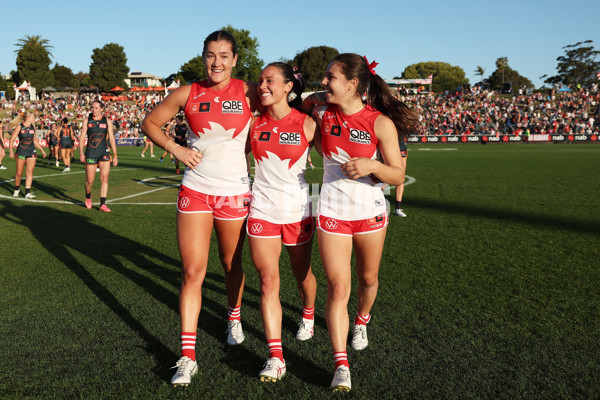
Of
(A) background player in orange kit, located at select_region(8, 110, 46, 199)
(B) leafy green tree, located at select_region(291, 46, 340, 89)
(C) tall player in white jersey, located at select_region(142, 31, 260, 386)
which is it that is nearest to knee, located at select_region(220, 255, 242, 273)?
(C) tall player in white jersey, located at select_region(142, 31, 260, 386)

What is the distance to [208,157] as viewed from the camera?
359 centimetres

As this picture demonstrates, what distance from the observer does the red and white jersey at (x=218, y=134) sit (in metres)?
3.55

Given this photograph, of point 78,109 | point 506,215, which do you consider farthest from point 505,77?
point 506,215

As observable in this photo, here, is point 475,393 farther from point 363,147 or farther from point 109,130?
point 109,130

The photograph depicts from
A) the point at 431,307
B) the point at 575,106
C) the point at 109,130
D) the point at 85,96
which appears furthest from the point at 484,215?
the point at 85,96

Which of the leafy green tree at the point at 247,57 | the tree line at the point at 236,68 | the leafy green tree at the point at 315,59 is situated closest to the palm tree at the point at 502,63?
the tree line at the point at 236,68

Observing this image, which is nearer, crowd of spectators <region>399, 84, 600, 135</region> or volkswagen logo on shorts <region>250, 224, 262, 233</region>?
volkswagen logo on shorts <region>250, 224, 262, 233</region>

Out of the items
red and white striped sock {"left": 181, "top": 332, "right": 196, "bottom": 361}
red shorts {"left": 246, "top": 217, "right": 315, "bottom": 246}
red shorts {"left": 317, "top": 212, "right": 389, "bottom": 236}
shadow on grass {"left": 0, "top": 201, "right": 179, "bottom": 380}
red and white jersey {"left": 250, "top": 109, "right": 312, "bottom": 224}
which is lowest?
shadow on grass {"left": 0, "top": 201, "right": 179, "bottom": 380}

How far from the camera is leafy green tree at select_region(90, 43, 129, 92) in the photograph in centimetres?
9225

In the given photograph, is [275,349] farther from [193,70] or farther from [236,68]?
[193,70]

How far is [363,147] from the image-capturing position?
3.41 meters

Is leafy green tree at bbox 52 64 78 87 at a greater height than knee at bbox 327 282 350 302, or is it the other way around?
leafy green tree at bbox 52 64 78 87

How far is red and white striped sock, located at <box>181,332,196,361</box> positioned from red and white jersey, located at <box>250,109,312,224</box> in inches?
39.3

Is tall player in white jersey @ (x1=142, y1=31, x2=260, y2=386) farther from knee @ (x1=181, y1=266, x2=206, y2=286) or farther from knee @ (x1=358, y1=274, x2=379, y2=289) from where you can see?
knee @ (x1=358, y1=274, x2=379, y2=289)
